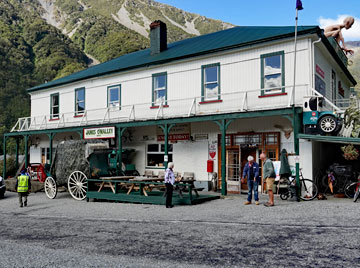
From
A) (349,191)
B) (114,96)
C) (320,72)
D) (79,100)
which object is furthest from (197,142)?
(79,100)

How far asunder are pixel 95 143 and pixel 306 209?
8872mm

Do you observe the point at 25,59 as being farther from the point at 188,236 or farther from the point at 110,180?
the point at 188,236

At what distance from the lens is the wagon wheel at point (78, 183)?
14688 mm

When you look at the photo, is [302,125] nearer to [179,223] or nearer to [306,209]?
[306,209]

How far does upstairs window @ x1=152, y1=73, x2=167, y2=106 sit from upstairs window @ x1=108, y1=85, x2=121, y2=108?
2.69 meters

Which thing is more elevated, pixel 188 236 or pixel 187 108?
pixel 187 108

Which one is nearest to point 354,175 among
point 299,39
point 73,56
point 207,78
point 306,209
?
point 306,209

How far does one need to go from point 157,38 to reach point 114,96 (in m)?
4.36

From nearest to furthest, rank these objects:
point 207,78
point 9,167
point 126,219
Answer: point 126,219, point 207,78, point 9,167

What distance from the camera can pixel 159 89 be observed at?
19.1m

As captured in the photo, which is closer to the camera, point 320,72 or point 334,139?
point 334,139

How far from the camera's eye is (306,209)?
10438 millimetres

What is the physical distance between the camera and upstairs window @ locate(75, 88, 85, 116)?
75.0ft

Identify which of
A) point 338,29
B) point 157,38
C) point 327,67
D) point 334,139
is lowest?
point 334,139
